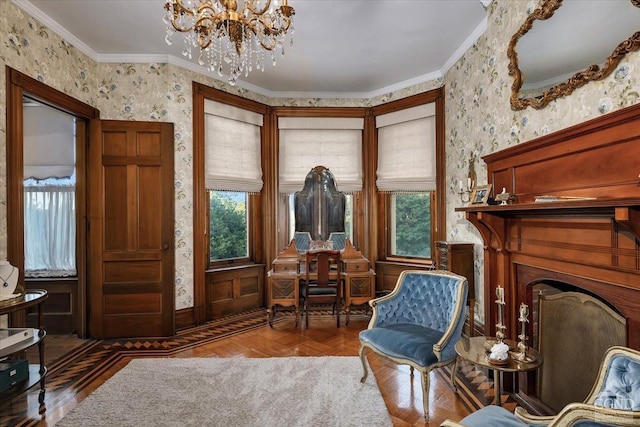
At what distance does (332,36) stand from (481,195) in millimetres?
2185

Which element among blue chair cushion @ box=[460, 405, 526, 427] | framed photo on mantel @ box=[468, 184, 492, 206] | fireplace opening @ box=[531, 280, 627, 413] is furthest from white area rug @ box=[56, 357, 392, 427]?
framed photo on mantel @ box=[468, 184, 492, 206]

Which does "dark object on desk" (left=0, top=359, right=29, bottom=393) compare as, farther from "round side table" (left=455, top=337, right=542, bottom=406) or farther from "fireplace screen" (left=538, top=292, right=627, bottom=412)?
"fireplace screen" (left=538, top=292, right=627, bottom=412)

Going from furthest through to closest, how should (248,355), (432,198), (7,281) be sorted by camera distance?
(432,198) < (248,355) < (7,281)

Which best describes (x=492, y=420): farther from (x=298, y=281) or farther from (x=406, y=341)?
(x=298, y=281)

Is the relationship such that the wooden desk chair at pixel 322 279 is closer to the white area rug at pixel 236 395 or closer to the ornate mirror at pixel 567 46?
the white area rug at pixel 236 395

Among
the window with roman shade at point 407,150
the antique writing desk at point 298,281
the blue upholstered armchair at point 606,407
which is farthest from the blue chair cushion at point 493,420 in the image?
the window with roman shade at point 407,150

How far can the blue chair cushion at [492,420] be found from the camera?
1425 mm

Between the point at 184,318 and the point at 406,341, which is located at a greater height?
the point at 406,341

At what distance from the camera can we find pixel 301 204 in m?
5.04

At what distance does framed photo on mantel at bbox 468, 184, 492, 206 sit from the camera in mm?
2666

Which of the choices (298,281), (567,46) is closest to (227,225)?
(298,281)

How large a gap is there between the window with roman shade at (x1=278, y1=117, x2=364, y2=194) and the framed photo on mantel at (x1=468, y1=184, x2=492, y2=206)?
2254 millimetres

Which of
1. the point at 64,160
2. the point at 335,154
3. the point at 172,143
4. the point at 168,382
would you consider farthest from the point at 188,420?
the point at 335,154

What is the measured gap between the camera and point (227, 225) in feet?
15.4
